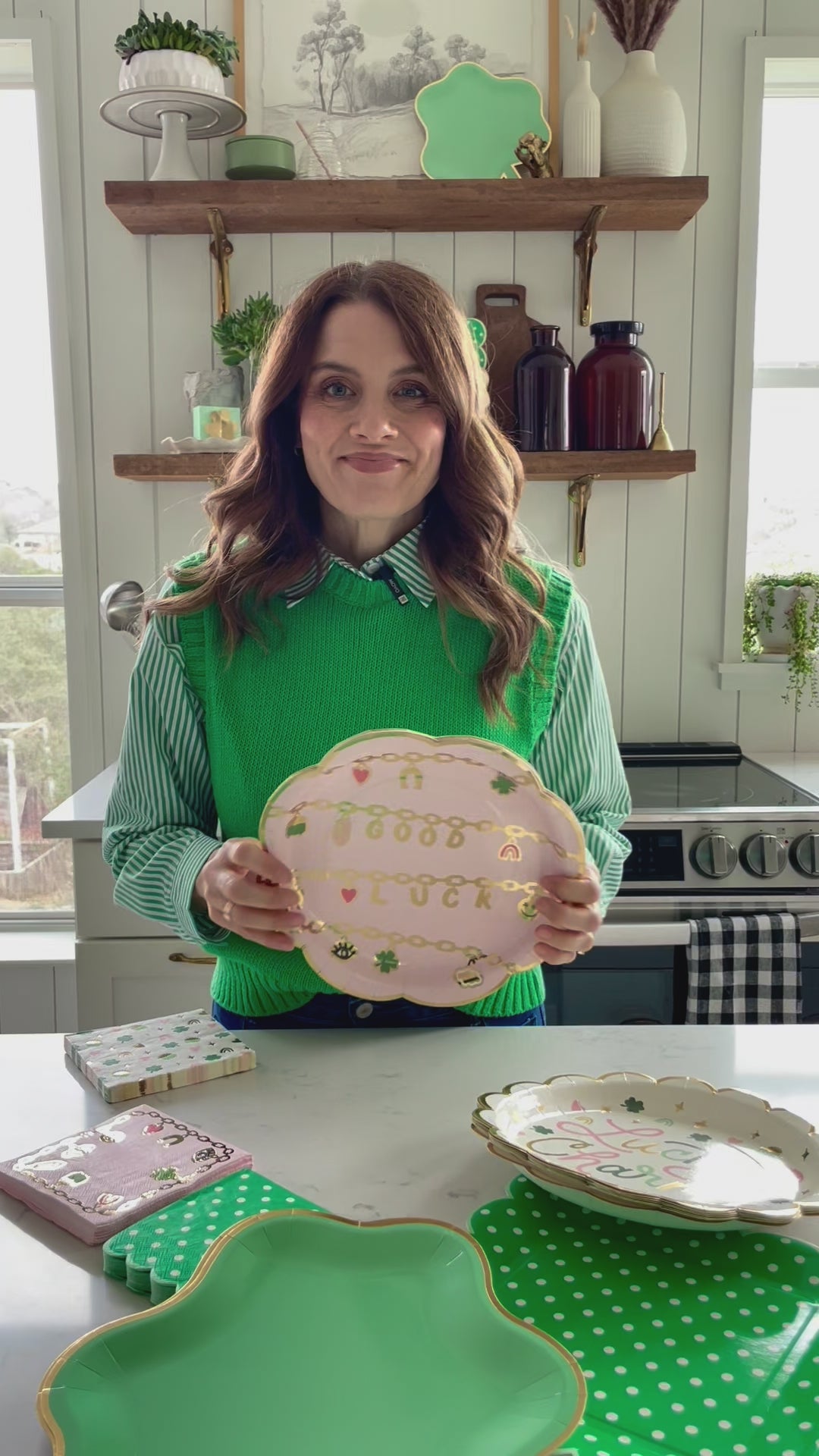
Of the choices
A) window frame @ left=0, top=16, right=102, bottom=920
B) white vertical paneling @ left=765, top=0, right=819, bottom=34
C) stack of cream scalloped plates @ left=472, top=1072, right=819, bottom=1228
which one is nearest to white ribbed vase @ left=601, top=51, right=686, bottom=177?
white vertical paneling @ left=765, top=0, right=819, bottom=34

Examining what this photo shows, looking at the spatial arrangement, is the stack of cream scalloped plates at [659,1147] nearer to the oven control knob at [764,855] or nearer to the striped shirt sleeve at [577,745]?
the striped shirt sleeve at [577,745]

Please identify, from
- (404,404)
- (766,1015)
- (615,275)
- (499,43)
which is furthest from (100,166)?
(766,1015)

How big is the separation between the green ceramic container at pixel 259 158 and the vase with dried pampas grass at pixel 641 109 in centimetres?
66

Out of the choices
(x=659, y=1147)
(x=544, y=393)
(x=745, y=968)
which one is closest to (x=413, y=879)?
(x=659, y=1147)

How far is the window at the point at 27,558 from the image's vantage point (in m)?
2.76

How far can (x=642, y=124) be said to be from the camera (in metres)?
2.44

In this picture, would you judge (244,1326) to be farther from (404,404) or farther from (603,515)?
(603,515)

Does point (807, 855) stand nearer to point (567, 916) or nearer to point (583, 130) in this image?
point (567, 916)

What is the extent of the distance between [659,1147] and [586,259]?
212cm

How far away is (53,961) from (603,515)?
1.63 metres

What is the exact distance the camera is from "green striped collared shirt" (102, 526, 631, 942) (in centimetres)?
137

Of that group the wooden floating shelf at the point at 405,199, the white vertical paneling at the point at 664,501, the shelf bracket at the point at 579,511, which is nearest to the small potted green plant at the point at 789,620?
the white vertical paneling at the point at 664,501

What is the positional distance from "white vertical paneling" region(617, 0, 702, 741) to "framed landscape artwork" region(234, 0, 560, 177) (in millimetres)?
317

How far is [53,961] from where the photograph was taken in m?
2.74
